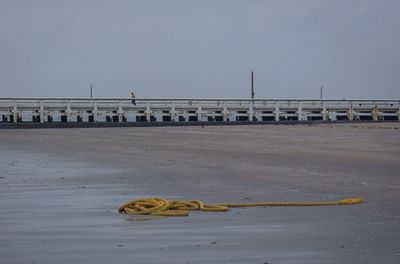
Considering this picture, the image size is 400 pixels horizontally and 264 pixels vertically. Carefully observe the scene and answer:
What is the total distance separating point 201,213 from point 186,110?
40974 millimetres

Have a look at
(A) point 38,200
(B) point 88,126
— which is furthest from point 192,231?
(B) point 88,126

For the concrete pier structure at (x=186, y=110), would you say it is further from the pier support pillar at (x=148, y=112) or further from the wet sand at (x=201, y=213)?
the wet sand at (x=201, y=213)

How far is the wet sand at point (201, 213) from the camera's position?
18.5ft

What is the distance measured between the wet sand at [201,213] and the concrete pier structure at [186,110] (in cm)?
2901

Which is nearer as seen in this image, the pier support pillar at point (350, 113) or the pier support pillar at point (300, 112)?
the pier support pillar at point (300, 112)

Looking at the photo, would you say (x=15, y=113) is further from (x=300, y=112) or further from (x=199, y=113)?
(x=300, y=112)

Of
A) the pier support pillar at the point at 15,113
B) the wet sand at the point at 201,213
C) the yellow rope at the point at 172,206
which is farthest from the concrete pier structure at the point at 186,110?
the yellow rope at the point at 172,206

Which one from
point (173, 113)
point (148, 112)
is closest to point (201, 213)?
point (148, 112)

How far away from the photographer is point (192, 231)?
6605 millimetres

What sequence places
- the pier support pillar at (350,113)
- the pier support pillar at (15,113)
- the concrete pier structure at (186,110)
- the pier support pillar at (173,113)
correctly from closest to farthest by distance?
1. the pier support pillar at (15,113)
2. the concrete pier structure at (186,110)
3. the pier support pillar at (173,113)
4. the pier support pillar at (350,113)

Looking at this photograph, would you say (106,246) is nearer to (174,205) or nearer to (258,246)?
(258,246)

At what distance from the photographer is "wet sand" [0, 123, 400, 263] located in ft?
18.5

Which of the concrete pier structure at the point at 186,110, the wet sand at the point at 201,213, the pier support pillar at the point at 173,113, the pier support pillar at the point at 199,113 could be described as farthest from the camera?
the pier support pillar at the point at 199,113

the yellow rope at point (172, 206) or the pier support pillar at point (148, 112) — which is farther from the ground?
the yellow rope at point (172, 206)
